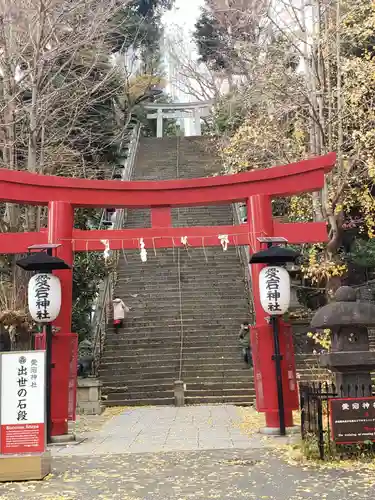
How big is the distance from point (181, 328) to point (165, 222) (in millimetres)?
5800

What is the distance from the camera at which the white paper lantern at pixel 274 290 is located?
912 cm

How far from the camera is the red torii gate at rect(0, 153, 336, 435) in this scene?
9.48m

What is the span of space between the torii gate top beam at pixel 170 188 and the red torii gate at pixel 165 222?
0.02m

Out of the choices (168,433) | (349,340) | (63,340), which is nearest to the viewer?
(349,340)

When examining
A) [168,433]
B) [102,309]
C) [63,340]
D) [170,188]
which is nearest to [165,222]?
[170,188]

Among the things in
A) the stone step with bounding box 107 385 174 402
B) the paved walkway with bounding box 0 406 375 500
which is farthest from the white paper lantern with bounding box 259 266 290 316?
the stone step with bounding box 107 385 174 402

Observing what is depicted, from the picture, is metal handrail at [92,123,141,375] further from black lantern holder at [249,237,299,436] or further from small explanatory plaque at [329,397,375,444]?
small explanatory plaque at [329,397,375,444]

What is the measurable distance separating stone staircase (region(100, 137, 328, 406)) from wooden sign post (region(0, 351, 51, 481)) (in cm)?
651

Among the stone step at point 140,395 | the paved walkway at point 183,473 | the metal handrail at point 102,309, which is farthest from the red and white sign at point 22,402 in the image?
the metal handrail at point 102,309

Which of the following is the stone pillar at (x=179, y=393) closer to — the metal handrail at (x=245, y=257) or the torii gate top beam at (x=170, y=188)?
the metal handrail at (x=245, y=257)

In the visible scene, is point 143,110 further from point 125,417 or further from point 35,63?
point 125,417

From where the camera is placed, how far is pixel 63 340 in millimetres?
9453

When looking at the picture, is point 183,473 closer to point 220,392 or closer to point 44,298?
point 44,298

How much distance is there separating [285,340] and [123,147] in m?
19.7
